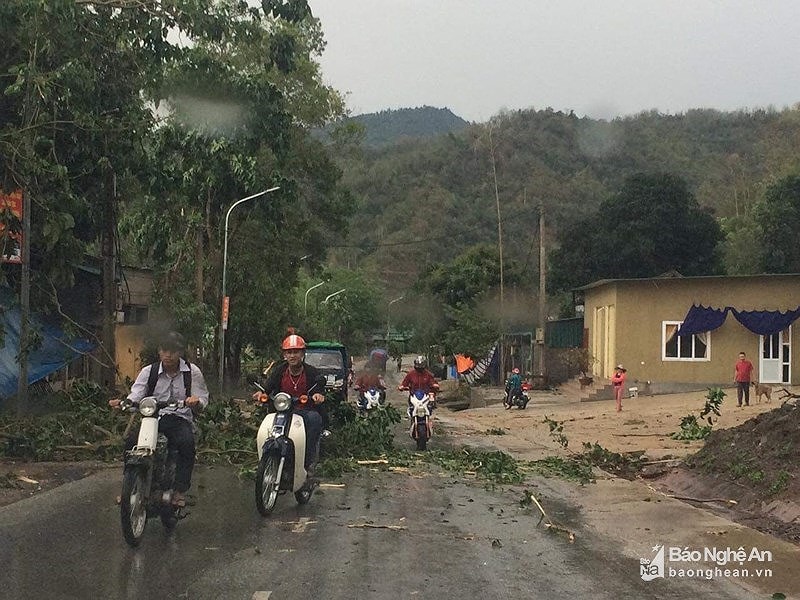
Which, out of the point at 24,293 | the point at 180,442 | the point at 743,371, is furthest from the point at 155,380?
the point at 743,371

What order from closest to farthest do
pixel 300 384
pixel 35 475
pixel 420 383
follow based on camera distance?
pixel 300 384 < pixel 35 475 < pixel 420 383

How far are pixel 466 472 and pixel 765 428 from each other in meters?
4.27

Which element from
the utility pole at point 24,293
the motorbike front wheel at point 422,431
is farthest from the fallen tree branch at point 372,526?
the utility pole at point 24,293

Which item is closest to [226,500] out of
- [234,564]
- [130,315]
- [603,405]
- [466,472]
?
[234,564]

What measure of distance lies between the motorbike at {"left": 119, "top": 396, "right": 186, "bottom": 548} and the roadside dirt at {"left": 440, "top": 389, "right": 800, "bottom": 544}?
592cm

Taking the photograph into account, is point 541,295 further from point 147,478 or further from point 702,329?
point 147,478

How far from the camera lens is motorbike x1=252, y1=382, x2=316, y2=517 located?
31.5ft

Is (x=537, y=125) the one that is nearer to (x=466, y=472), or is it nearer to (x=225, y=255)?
(x=225, y=255)

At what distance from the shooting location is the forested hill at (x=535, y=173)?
245 ft

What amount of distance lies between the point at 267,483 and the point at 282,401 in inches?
31.7

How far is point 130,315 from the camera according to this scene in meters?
37.5

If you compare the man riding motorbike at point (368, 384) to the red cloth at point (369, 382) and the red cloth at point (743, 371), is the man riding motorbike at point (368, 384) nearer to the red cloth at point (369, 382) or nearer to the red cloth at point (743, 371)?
the red cloth at point (369, 382)

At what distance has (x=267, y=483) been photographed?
9664 mm

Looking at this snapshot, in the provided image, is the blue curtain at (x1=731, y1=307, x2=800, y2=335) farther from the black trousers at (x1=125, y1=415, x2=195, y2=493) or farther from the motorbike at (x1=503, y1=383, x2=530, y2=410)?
the black trousers at (x1=125, y1=415, x2=195, y2=493)
